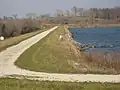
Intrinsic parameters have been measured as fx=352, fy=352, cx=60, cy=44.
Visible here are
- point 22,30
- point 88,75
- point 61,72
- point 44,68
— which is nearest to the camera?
point 88,75

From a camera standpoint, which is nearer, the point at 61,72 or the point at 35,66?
the point at 61,72

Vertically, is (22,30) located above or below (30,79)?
below

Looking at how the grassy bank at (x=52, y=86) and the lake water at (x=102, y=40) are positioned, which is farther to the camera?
the lake water at (x=102, y=40)

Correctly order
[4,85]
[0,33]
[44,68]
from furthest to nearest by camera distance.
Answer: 1. [0,33]
2. [44,68]
3. [4,85]

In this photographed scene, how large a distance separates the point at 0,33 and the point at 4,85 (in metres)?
67.6

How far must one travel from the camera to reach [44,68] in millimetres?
24688

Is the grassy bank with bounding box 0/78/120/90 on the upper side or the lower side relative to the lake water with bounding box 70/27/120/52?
upper

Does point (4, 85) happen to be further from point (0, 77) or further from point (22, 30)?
point (22, 30)

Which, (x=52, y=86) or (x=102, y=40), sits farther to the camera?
(x=102, y=40)

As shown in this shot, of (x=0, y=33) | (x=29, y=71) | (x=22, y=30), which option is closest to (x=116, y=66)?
(x=29, y=71)

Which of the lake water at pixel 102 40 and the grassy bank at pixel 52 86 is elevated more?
the grassy bank at pixel 52 86

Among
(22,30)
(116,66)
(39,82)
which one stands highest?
(39,82)

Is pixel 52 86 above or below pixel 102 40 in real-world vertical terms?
above

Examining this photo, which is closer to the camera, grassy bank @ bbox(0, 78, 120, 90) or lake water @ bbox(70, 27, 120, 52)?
grassy bank @ bbox(0, 78, 120, 90)
